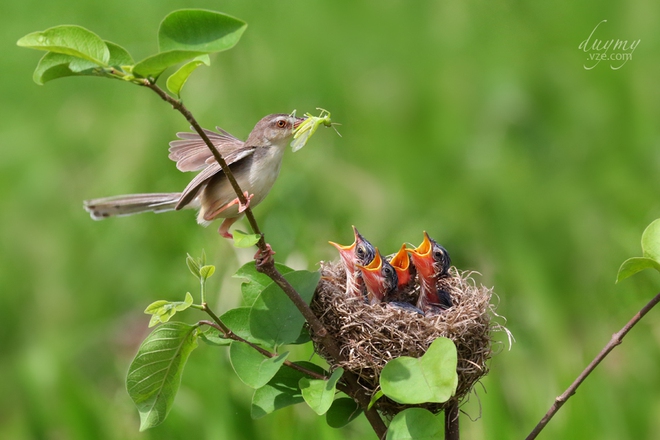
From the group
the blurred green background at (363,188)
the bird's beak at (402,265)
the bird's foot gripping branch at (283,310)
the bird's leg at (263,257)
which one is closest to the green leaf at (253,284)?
the bird's foot gripping branch at (283,310)

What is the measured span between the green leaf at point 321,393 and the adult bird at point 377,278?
0.89 meters

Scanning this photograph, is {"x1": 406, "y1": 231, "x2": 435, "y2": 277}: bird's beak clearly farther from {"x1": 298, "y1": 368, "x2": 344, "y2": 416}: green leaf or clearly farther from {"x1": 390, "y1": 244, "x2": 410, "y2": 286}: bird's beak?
{"x1": 298, "y1": 368, "x2": 344, "y2": 416}: green leaf

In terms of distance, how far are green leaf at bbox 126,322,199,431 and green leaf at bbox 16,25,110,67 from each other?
0.58 metres

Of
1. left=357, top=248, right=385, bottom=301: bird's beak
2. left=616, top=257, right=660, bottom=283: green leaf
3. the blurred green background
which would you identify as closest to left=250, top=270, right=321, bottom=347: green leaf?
left=616, top=257, right=660, bottom=283: green leaf

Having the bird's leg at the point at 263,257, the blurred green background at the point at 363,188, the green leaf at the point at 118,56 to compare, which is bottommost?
the blurred green background at the point at 363,188

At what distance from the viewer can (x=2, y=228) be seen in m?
7.71

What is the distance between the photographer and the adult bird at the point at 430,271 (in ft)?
9.32

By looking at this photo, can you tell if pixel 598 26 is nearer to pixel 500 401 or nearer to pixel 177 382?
pixel 500 401

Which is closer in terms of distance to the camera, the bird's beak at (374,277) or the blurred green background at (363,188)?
the bird's beak at (374,277)

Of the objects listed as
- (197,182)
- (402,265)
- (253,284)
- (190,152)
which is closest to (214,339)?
(253,284)

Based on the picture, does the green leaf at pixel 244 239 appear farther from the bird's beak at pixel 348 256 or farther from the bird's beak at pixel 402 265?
the bird's beak at pixel 402 265

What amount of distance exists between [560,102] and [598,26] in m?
0.81

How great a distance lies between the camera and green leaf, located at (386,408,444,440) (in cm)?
173

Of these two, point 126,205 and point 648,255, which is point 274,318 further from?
point 126,205
